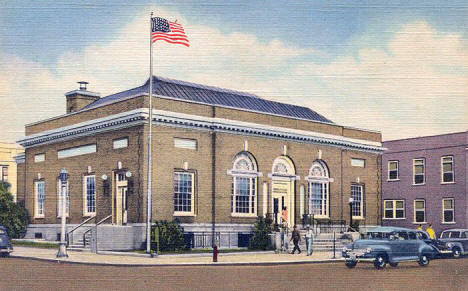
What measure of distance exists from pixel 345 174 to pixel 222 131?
1052cm

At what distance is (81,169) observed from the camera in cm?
3709

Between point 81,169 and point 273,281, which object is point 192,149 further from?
point 273,281

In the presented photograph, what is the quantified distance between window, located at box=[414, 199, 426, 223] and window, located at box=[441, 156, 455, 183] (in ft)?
9.25

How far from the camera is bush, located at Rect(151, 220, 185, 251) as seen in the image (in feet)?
104

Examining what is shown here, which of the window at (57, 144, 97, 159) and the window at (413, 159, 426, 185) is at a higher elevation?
the window at (57, 144, 97, 159)

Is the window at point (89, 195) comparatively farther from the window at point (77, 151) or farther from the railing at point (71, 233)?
the window at point (77, 151)

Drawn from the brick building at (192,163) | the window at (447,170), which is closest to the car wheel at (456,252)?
the brick building at (192,163)

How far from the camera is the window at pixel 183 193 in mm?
34500

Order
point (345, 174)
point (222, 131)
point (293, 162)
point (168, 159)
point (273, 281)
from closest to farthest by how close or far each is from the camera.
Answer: point (273, 281) < point (168, 159) < point (222, 131) < point (293, 162) < point (345, 174)

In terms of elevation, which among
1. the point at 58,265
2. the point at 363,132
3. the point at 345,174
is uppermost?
the point at 363,132

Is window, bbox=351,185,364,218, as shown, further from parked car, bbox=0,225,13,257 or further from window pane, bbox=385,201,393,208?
parked car, bbox=0,225,13,257

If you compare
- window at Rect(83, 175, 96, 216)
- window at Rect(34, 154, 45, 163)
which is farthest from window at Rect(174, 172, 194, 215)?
window at Rect(34, 154, 45, 163)

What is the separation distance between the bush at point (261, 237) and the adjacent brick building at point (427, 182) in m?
13.8

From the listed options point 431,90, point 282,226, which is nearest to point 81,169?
point 282,226
